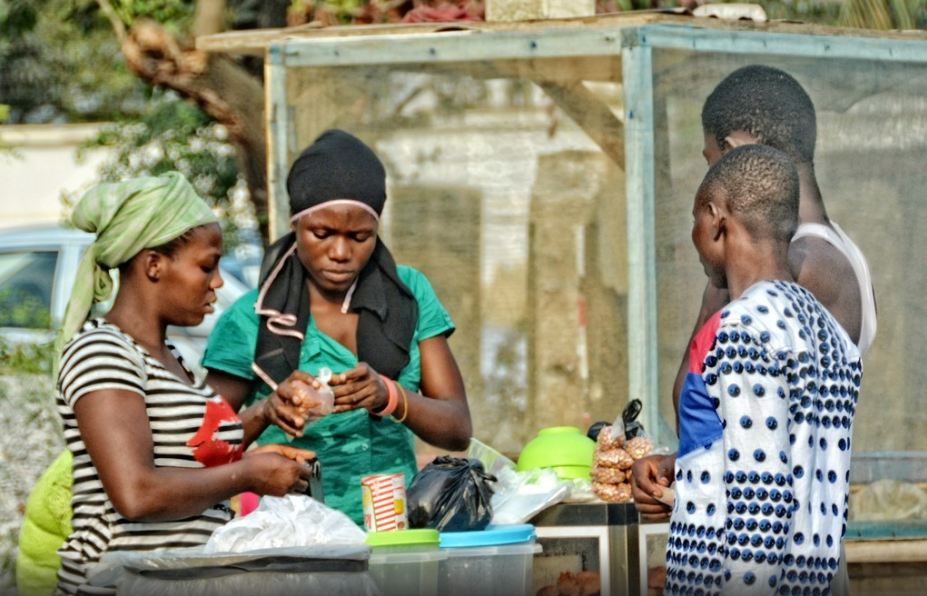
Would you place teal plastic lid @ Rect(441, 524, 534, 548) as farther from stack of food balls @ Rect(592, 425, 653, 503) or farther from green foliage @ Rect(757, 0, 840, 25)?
green foliage @ Rect(757, 0, 840, 25)

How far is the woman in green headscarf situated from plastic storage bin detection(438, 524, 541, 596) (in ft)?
1.47

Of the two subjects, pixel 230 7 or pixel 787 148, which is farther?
pixel 230 7

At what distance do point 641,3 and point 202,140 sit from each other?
13.6ft

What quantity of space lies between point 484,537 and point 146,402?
0.97 metres

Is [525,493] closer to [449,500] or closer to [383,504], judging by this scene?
[449,500]

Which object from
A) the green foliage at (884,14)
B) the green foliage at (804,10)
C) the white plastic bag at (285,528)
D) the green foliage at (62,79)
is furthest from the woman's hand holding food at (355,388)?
the green foliage at (62,79)

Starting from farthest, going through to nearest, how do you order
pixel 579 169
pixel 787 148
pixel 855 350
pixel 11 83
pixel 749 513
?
pixel 11 83 → pixel 579 169 → pixel 787 148 → pixel 855 350 → pixel 749 513

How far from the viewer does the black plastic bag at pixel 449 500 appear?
371 cm

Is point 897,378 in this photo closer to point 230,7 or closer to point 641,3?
point 641,3

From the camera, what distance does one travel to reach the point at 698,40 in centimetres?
555

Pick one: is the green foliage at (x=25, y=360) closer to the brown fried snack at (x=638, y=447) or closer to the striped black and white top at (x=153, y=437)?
the brown fried snack at (x=638, y=447)

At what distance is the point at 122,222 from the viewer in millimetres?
3234

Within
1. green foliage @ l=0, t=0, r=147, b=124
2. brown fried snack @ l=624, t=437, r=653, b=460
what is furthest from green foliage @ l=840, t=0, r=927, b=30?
green foliage @ l=0, t=0, r=147, b=124

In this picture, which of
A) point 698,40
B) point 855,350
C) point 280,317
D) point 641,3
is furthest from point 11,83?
point 855,350
